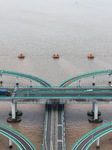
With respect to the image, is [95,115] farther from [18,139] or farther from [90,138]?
[18,139]

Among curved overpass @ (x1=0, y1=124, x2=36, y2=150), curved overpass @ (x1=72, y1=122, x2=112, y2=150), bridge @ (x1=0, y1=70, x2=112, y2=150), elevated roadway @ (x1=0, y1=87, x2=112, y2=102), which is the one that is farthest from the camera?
elevated roadway @ (x1=0, y1=87, x2=112, y2=102)

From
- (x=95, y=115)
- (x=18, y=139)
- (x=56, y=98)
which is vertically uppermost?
(x=56, y=98)

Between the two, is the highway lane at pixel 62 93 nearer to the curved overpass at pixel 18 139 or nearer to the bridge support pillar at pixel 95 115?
Answer: the bridge support pillar at pixel 95 115

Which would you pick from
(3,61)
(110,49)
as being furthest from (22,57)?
(110,49)

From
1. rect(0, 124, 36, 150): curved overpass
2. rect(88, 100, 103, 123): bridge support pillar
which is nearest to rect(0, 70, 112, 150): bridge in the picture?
rect(88, 100, 103, 123): bridge support pillar

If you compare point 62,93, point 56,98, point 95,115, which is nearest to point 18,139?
point 56,98

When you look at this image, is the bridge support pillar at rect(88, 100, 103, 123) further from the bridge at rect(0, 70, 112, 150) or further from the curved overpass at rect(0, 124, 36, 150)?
the curved overpass at rect(0, 124, 36, 150)

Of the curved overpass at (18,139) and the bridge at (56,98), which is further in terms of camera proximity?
the bridge at (56,98)

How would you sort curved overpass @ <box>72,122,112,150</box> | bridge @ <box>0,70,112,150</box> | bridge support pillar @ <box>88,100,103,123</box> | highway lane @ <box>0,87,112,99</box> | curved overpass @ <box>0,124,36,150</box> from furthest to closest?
highway lane @ <box>0,87,112,99</box> → bridge support pillar @ <box>88,100,103,123</box> → bridge @ <box>0,70,112,150</box> → curved overpass @ <box>72,122,112,150</box> → curved overpass @ <box>0,124,36,150</box>

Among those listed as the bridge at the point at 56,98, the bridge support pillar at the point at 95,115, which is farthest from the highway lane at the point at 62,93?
the bridge support pillar at the point at 95,115
